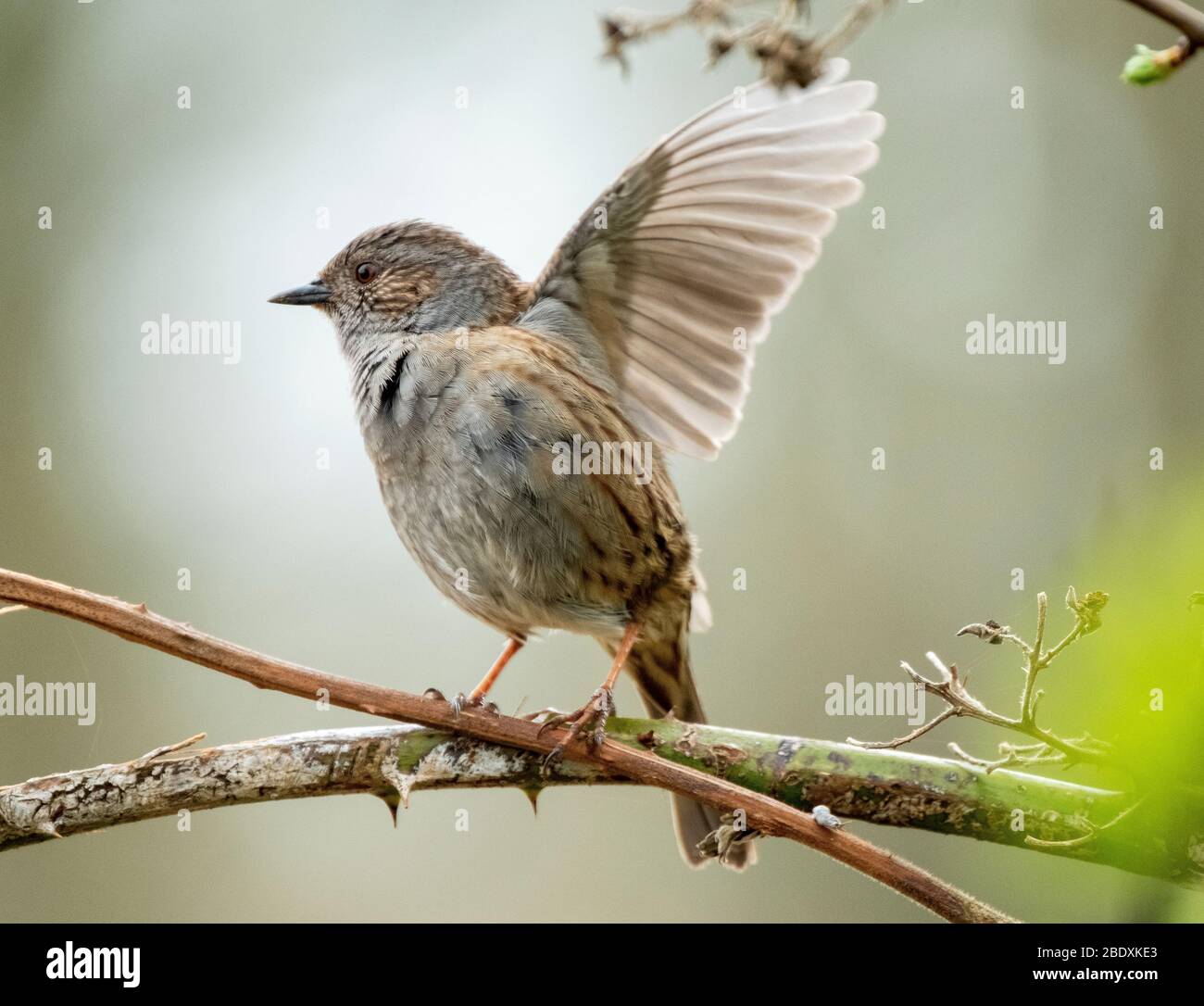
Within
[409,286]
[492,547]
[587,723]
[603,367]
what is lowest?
[587,723]

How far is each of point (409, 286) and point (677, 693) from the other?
1698 millimetres

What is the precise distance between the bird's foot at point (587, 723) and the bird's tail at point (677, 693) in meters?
0.79

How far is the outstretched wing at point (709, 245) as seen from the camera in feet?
12.3

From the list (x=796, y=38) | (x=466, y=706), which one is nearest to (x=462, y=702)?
(x=466, y=706)

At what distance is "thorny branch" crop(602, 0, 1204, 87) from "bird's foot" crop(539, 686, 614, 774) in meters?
1.87

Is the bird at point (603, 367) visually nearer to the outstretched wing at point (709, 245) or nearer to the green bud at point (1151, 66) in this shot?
the outstretched wing at point (709, 245)

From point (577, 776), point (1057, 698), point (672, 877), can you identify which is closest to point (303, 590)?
point (672, 877)

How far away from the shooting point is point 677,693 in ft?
14.0

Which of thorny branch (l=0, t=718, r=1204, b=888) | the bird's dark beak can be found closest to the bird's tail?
thorny branch (l=0, t=718, r=1204, b=888)

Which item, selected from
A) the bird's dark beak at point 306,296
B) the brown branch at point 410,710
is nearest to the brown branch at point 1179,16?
the brown branch at point 410,710

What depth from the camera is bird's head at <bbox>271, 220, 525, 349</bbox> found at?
411 cm

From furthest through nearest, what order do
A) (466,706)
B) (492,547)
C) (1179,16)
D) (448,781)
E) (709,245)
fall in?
(709,245) → (492,547) → (466,706) → (448,781) → (1179,16)

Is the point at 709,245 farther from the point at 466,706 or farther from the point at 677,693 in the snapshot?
the point at 466,706

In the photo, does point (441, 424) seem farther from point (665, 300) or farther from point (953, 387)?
point (953, 387)
